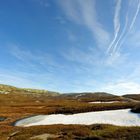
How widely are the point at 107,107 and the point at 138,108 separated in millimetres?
23028

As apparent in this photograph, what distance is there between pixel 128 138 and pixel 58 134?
10717 mm

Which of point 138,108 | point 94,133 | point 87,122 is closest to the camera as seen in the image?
point 94,133

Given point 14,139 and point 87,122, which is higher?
point 87,122

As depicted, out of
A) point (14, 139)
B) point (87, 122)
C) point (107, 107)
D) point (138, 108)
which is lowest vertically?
point (14, 139)

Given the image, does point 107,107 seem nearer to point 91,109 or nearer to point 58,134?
point 91,109

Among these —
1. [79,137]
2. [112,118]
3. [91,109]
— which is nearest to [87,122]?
[112,118]

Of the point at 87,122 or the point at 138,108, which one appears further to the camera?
the point at 138,108

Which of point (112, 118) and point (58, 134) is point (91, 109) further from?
point (58, 134)

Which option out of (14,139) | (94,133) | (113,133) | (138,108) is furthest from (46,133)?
(138,108)

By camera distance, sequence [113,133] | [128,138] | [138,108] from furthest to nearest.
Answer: [138,108]
[113,133]
[128,138]

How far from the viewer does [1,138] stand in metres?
34.0

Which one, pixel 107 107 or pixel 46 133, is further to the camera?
pixel 107 107

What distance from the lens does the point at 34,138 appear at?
101 ft

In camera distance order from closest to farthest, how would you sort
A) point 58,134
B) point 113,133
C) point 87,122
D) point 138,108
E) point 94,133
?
point 113,133 < point 94,133 < point 58,134 < point 87,122 < point 138,108
